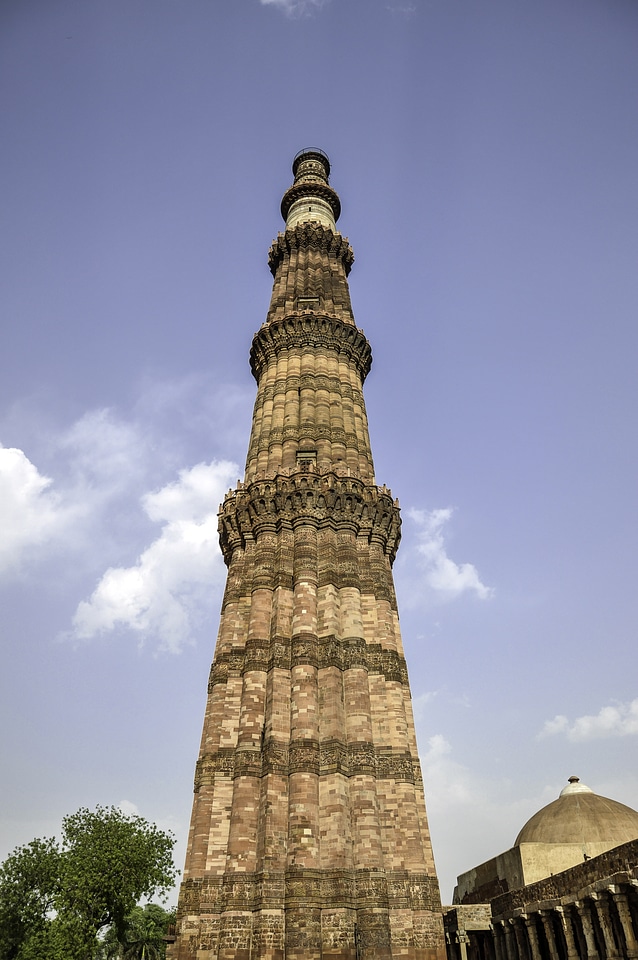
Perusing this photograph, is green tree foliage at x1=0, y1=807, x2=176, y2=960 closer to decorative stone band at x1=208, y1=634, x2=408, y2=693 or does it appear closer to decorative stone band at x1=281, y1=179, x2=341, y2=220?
decorative stone band at x1=208, y1=634, x2=408, y2=693

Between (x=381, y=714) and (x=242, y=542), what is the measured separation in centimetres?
898

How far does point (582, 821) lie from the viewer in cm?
2733

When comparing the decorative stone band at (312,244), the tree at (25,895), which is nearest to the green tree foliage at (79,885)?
the tree at (25,895)

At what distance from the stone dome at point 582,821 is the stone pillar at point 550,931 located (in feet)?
20.6

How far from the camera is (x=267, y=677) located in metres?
22.3

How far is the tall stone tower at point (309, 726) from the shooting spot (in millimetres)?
17547

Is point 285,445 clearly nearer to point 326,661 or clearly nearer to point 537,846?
point 326,661

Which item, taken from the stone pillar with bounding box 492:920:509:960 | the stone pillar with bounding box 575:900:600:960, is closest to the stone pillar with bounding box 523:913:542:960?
the stone pillar with bounding box 492:920:509:960

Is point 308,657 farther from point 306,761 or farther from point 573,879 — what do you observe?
point 573,879

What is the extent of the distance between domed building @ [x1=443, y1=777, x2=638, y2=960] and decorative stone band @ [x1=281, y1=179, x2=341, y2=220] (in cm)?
3941

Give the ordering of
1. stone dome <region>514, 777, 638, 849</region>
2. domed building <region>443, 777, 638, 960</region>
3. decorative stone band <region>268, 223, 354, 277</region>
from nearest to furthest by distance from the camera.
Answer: domed building <region>443, 777, 638, 960</region>, stone dome <region>514, 777, 638, 849</region>, decorative stone band <region>268, 223, 354, 277</region>

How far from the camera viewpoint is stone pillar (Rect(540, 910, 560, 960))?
67.9ft

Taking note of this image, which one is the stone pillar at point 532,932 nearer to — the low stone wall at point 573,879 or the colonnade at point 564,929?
the colonnade at point 564,929

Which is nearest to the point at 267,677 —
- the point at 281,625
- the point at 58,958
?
the point at 281,625
